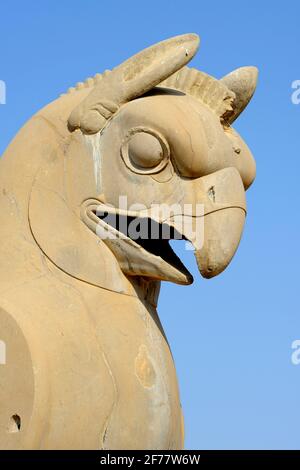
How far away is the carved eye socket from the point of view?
23.2 ft

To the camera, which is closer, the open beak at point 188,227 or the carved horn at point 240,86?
the open beak at point 188,227

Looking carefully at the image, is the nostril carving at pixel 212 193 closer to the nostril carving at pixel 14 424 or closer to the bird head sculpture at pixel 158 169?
the bird head sculpture at pixel 158 169

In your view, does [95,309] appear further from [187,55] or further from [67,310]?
[187,55]

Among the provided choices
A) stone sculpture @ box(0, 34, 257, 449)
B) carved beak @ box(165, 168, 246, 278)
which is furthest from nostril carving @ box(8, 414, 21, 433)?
carved beak @ box(165, 168, 246, 278)

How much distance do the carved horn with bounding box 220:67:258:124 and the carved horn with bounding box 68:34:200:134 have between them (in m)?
0.52

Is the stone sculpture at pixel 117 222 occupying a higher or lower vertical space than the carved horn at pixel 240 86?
lower

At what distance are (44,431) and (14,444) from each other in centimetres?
17

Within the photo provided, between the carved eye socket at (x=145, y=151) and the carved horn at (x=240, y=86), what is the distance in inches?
30.1

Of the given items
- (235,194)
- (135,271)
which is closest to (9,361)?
(135,271)

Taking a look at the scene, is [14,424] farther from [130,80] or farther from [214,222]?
[130,80]

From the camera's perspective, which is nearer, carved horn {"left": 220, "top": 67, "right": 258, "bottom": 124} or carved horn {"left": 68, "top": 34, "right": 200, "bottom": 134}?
carved horn {"left": 68, "top": 34, "right": 200, "bottom": 134}

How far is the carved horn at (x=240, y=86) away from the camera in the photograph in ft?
25.3

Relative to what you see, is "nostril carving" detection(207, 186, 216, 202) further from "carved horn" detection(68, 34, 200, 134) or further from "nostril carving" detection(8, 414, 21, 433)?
"nostril carving" detection(8, 414, 21, 433)

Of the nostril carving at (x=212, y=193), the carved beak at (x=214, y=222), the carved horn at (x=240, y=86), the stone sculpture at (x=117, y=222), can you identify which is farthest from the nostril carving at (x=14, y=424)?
the carved horn at (x=240, y=86)
